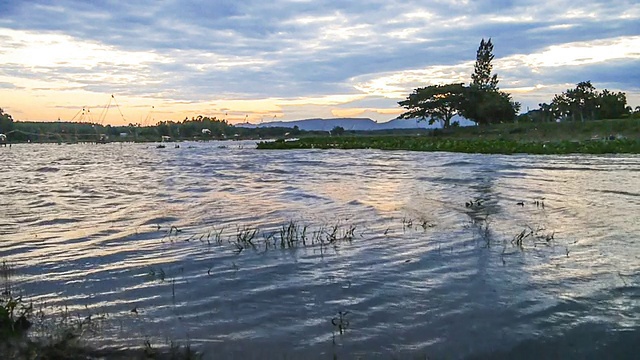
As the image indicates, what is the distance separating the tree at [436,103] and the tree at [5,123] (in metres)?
148

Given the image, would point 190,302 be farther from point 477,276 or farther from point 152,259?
point 477,276

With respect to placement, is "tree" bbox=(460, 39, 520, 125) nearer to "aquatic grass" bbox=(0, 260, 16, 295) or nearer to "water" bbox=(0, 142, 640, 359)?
"water" bbox=(0, 142, 640, 359)

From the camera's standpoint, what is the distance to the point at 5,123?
182 meters

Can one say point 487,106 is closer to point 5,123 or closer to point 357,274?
point 357,274

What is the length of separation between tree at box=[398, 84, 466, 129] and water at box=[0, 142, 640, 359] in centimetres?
5902

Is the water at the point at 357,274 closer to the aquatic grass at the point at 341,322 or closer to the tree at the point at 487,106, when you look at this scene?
the aquatic grass at the point at 341,322

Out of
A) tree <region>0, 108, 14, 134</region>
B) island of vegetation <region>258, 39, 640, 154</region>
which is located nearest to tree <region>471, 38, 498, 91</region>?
island of vegetation <region>258, 39, 640, 154</region>

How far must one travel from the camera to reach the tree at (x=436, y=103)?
75.3 m

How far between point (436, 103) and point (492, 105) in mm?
8050

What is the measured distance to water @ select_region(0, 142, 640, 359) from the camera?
5.96 m

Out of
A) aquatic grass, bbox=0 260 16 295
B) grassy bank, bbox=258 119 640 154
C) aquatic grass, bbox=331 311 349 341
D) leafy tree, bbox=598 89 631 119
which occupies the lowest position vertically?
aquatic grass, bbox=0 260 16 295

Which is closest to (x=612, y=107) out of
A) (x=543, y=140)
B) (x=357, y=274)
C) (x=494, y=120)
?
(x=494, y=120)

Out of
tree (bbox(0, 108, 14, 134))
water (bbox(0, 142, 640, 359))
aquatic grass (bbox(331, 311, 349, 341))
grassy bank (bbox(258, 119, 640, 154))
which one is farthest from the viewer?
tree (bbox(0, 108, 14, 134))

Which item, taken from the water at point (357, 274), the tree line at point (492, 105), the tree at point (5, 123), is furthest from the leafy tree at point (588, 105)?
the tree at point (5, 123)
